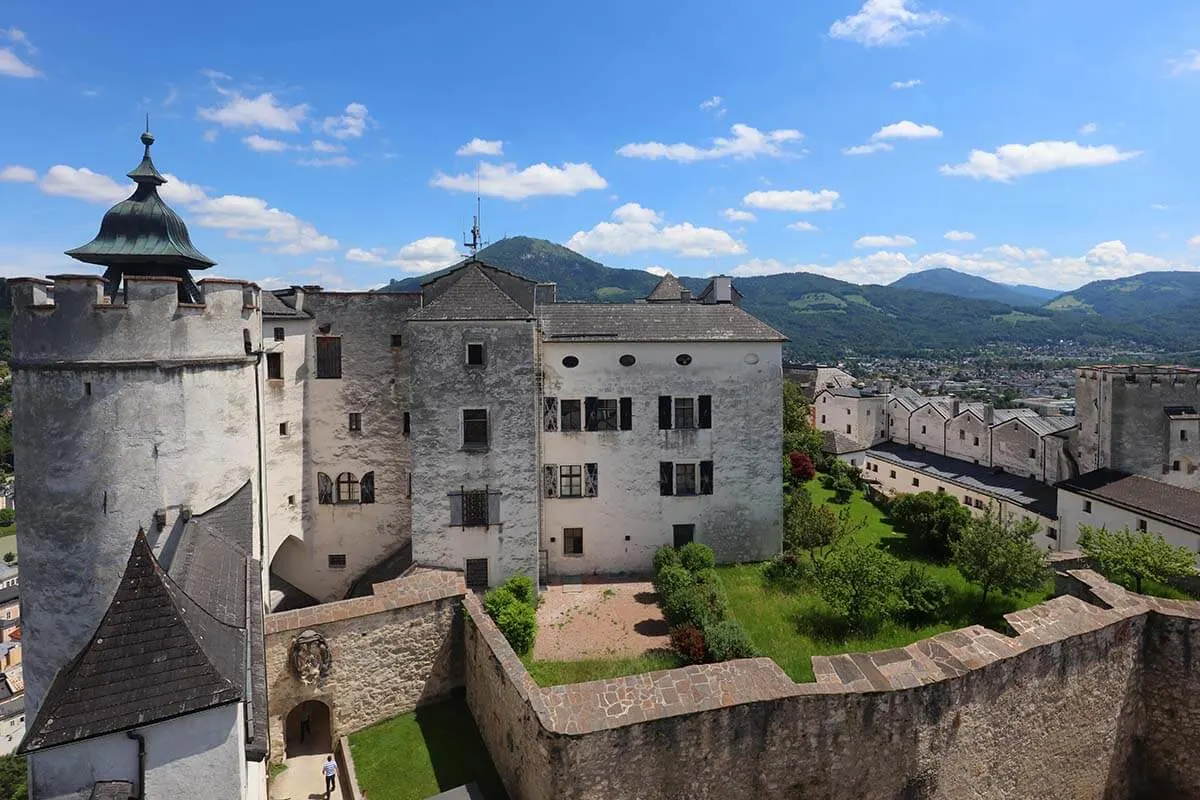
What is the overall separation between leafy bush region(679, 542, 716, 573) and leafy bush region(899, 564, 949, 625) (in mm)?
7081

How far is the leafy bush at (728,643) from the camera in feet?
57.4

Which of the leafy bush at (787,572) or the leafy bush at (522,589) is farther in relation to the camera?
the leafy bush at (787,572)

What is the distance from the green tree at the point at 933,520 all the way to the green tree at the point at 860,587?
8638 millimetres

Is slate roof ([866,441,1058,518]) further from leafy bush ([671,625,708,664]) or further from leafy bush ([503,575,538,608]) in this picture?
leafy bush ([503,575,538,608])

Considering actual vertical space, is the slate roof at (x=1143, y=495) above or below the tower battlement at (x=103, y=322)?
below

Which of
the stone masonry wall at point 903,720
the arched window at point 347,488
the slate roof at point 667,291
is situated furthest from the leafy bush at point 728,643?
the slate roof at point 667,291

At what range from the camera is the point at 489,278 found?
2397cm

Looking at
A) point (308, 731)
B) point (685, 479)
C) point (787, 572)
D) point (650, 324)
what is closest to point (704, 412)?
point (685, 479)

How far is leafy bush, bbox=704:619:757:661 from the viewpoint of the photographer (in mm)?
17500

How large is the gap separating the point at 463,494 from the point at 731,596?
35.0 feet

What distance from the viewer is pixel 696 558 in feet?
81.4

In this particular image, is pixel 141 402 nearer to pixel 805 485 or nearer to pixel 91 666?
pixel 91 666

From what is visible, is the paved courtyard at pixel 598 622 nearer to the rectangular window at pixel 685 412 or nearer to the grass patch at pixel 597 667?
the grass patch at pixel 597 667

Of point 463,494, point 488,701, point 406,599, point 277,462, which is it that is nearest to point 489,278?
point 463,494
